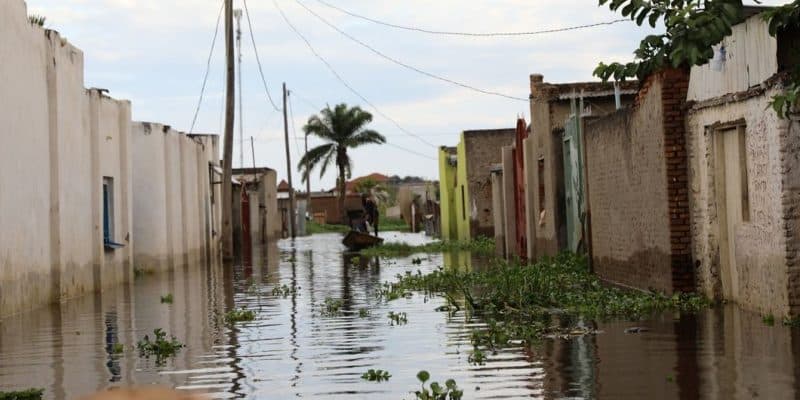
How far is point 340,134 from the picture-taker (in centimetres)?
7575

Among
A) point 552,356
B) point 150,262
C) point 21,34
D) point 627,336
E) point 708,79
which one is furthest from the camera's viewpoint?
point 150,262

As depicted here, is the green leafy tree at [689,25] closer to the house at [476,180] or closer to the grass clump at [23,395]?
the grass clump at [23,395]

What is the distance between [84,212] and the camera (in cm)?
2317

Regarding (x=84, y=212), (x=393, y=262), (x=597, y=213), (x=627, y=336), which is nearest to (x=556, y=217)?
(x=597, y=213)

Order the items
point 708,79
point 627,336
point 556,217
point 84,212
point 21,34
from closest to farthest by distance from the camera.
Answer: point 627,336 < point 708,79 < point 21,34 < point 84,212 < point 556,217

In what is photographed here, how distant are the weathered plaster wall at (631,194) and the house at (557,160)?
102 inches

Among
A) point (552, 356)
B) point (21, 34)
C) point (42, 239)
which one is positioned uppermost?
point (21, 34)

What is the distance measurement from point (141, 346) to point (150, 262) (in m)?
19.6

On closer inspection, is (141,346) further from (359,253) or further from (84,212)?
(359,253)

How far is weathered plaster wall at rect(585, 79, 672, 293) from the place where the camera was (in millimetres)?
16656

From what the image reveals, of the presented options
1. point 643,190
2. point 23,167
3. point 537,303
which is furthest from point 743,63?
point 23,167

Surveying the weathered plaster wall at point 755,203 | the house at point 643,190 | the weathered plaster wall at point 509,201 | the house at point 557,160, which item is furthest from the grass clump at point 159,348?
the weathered plaster wall at point 509,201

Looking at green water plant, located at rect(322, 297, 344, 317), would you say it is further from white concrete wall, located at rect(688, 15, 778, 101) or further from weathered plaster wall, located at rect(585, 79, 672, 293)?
white concrete wall, located at rect(688, 15, 778, 101)

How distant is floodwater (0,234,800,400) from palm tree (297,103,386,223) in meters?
57.2
